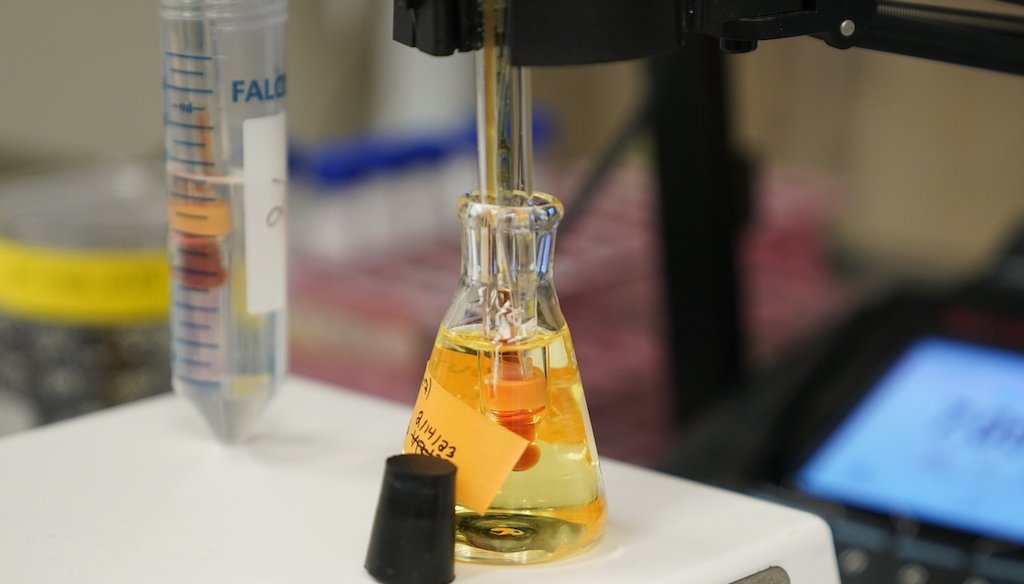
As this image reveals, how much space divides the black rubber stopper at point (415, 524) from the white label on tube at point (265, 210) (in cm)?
13

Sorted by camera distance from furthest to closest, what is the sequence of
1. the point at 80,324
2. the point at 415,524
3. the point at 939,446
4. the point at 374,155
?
the point at 374,155, the point at 80,324, the point at 939,446, the point at 415,524

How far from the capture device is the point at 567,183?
3.98 feet

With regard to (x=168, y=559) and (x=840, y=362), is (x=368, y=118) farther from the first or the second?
(x=168, y=559)

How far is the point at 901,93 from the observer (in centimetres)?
120

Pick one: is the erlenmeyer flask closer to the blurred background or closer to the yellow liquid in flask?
the yellow liquid in flask

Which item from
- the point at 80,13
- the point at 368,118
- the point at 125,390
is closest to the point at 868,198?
the point at 368,118

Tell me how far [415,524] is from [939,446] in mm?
417

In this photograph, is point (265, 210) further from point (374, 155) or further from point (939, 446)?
point (374, 155)

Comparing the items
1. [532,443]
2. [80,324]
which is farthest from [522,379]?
[80,324]

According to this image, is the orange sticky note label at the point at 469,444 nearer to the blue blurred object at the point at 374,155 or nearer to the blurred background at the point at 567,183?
the blurred background at the point at 567,183

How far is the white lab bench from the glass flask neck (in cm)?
8

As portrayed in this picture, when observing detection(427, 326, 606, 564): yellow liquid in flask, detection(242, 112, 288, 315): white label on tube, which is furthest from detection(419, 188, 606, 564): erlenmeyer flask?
detection(242, 112, 288, 315): white label on tube

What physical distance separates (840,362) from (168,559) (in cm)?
50

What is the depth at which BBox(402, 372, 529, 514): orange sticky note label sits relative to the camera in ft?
1.31
